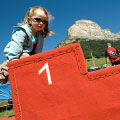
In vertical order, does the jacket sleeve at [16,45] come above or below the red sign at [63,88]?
above

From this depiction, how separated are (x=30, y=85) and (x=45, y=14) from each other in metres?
1.35

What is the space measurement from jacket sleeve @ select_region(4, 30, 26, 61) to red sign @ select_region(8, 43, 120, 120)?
0.35 m

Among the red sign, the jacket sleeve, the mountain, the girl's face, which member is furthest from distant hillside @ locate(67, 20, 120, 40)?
the red sign

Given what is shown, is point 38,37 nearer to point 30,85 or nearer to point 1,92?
point 30,85

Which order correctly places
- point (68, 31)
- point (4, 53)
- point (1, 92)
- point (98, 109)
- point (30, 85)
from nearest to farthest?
point (98, 109), point (30, 85), point (4, 53), point (1, 92), point (68, 31)

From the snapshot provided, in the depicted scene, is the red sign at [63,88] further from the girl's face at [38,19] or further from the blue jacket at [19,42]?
the girl's face at [38,19]

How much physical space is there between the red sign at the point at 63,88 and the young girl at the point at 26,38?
1.45 feet

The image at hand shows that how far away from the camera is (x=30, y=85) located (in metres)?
1.74

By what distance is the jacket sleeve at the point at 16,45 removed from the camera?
2150 millimetres

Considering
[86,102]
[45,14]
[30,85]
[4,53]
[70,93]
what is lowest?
[86,102]

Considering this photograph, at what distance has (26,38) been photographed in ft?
7.84

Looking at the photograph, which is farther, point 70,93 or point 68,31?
point 68,31

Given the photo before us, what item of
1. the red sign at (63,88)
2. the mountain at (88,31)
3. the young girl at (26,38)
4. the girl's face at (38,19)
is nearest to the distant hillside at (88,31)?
the mountain at (88,31)

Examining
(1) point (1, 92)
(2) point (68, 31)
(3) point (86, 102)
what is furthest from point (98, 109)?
(2) point (68, 31)
